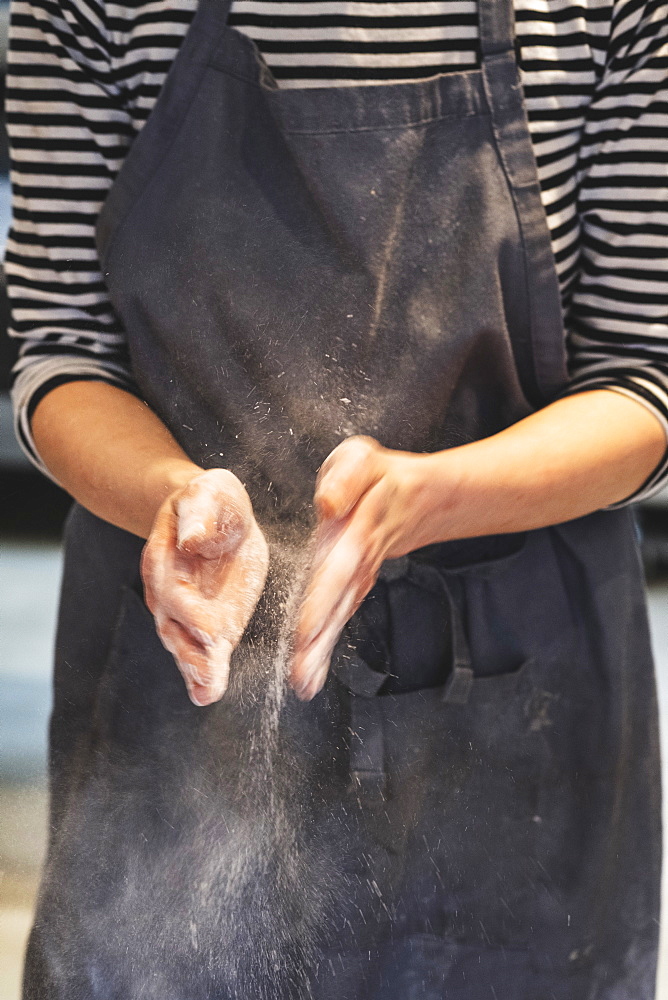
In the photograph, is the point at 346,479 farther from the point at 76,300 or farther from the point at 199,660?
the point at 76,300

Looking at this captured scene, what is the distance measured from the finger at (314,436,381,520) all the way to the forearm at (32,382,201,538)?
97 millimetres

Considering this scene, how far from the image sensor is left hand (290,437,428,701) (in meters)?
0.39

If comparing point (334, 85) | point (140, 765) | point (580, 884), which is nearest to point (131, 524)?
point (140, 765)

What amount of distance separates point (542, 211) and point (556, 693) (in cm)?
30

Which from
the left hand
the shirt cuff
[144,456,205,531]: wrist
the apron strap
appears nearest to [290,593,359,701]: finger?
the left hand

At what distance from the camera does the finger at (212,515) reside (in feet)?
1.27

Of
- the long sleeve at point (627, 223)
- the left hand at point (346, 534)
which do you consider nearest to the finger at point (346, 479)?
the left hand at point (346, 534)

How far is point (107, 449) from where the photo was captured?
492 millimetres

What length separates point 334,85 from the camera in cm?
47

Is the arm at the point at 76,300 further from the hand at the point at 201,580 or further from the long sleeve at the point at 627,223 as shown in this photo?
the long sleeve at the point at 627,223

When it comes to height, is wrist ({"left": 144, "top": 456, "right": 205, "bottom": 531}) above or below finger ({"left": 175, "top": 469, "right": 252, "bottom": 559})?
below

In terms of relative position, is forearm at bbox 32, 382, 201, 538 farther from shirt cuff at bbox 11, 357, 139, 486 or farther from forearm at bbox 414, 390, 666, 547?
forearm at bbox 414, 390, 666, 547

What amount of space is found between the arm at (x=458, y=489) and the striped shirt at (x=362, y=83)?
0.09 ft

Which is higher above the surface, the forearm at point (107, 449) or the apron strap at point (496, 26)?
the apron strap at point (496, 26)
